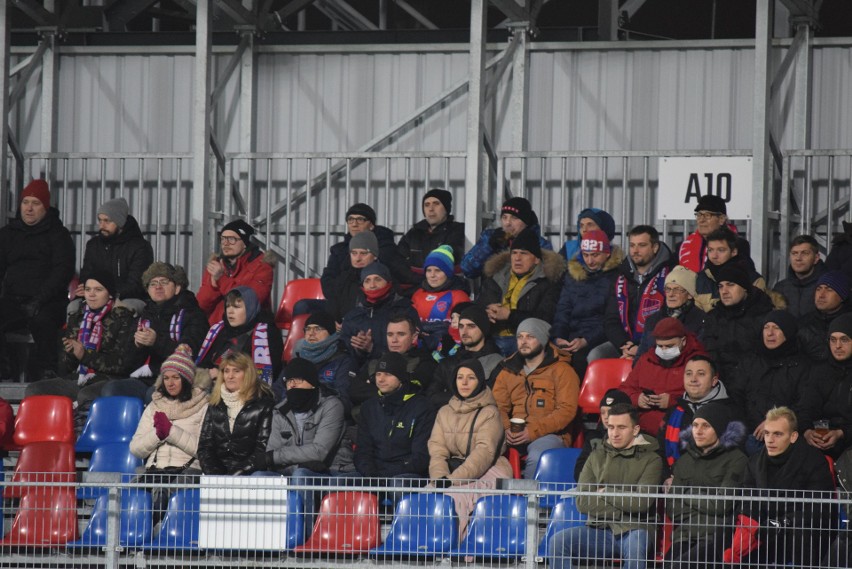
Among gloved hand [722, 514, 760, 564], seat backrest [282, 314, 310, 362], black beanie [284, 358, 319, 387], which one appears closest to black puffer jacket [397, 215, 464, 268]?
seat backrest [282, 314, 310, 362]

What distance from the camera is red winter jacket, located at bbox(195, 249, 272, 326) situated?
11.3m

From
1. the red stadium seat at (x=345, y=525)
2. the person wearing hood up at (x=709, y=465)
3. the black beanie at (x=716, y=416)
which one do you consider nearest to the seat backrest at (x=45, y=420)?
the red stadium seat at (x=345, y=525)

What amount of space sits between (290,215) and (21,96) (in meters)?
2.98

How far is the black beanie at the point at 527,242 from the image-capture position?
10305 millimetres

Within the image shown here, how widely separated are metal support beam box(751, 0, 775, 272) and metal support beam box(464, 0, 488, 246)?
218 cm

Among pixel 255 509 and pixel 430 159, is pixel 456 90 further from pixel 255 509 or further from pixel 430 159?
pixel 255 509

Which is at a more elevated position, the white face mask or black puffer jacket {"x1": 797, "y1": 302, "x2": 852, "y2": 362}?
black puffer jacket {"x1": 797, "y1": 302, "x2": 852, "y2": 362}

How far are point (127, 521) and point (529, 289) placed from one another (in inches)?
145

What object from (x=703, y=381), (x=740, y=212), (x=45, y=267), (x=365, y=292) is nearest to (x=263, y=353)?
(x=365, y=292)

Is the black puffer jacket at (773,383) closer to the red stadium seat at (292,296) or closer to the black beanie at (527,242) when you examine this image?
the black beanie at (527,242)

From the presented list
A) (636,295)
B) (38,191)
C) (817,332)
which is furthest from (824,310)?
(38,191)

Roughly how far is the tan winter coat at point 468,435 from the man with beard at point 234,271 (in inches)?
117

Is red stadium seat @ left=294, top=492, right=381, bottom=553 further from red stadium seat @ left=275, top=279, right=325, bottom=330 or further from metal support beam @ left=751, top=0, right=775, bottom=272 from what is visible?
metal support beam @ left=751, top=0, right=775, bottom=272

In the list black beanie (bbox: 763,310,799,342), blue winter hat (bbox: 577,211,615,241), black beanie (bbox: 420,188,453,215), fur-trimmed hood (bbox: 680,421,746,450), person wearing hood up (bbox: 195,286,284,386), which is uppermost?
black beanie (bbox: 420,188,453,215)
